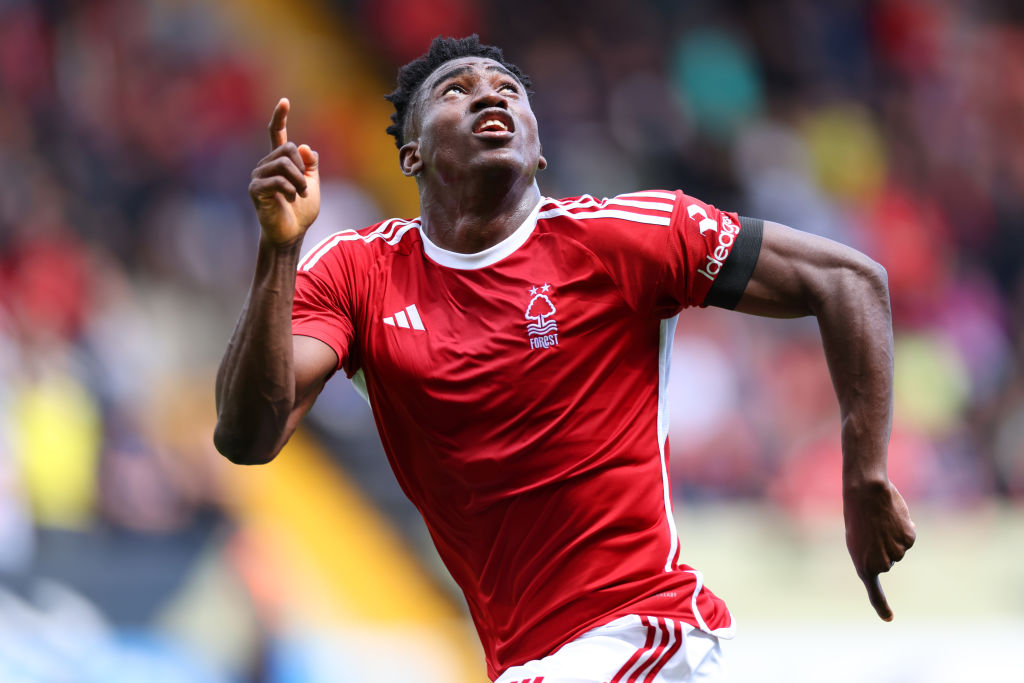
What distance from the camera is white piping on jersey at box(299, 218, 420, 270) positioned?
388 centimetres

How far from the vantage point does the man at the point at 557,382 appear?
3469 millimetres

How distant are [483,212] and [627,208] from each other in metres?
0.45

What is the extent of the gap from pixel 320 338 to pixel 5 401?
16.1 ft

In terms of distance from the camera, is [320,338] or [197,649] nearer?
[320,338]

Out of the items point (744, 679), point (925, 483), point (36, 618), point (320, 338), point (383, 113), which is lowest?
point (744, 679)

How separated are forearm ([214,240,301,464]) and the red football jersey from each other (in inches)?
10.5

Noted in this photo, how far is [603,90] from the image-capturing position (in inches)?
443

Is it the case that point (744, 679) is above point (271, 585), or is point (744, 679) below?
below

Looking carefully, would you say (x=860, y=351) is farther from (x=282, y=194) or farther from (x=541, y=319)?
(x=282, y=194)

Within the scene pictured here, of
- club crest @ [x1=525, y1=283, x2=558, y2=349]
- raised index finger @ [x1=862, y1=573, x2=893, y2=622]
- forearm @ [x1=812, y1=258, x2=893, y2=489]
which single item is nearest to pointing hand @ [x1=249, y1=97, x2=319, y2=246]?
club crest @ [x1=525, y1=283, x2=558, y2=349]

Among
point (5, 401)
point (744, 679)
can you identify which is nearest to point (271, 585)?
point (5, 401)

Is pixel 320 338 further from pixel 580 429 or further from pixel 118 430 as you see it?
pixel 118 430

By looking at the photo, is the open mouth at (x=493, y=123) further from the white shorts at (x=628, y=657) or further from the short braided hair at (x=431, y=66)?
the white shorts at (x=628, y=657)

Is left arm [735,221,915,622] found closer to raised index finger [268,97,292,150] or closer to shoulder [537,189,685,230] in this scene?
shoulder [537,189,685,230]
